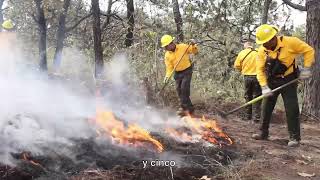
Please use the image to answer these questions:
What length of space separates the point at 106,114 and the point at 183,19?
9.01 meters

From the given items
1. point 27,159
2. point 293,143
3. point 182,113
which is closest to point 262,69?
point 293,143

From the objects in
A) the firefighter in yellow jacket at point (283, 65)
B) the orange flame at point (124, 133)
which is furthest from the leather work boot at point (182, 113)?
the orange flame at point (124, 133)

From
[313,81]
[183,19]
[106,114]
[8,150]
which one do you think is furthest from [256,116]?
[183,19]

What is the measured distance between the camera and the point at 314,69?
31.7 ft

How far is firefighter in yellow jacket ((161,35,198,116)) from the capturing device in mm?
9602

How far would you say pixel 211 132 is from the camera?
751 centimetres

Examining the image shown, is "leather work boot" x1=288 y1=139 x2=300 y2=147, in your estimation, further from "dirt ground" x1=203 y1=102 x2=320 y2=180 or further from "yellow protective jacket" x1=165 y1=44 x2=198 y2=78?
"yellow protective jacket" x1=165 y1=44 x2=198 y2=78

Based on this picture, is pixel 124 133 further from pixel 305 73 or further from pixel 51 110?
pixel 305 73

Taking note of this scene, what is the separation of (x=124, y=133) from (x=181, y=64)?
3645 millimetres

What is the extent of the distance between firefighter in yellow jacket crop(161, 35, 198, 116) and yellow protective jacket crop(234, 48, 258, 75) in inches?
40.4

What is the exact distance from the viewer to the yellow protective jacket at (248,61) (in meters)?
9.47

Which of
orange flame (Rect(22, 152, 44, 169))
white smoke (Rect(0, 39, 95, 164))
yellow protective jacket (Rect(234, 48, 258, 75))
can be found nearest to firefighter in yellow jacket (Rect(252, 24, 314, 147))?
yellow protective jacket (Rect(234, 48, 258, 75))

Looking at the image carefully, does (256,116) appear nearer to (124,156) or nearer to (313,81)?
(313,81)

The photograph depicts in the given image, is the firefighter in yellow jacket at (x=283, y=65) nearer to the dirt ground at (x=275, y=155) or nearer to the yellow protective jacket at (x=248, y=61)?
the dirt ground at (x=275, y=155)
